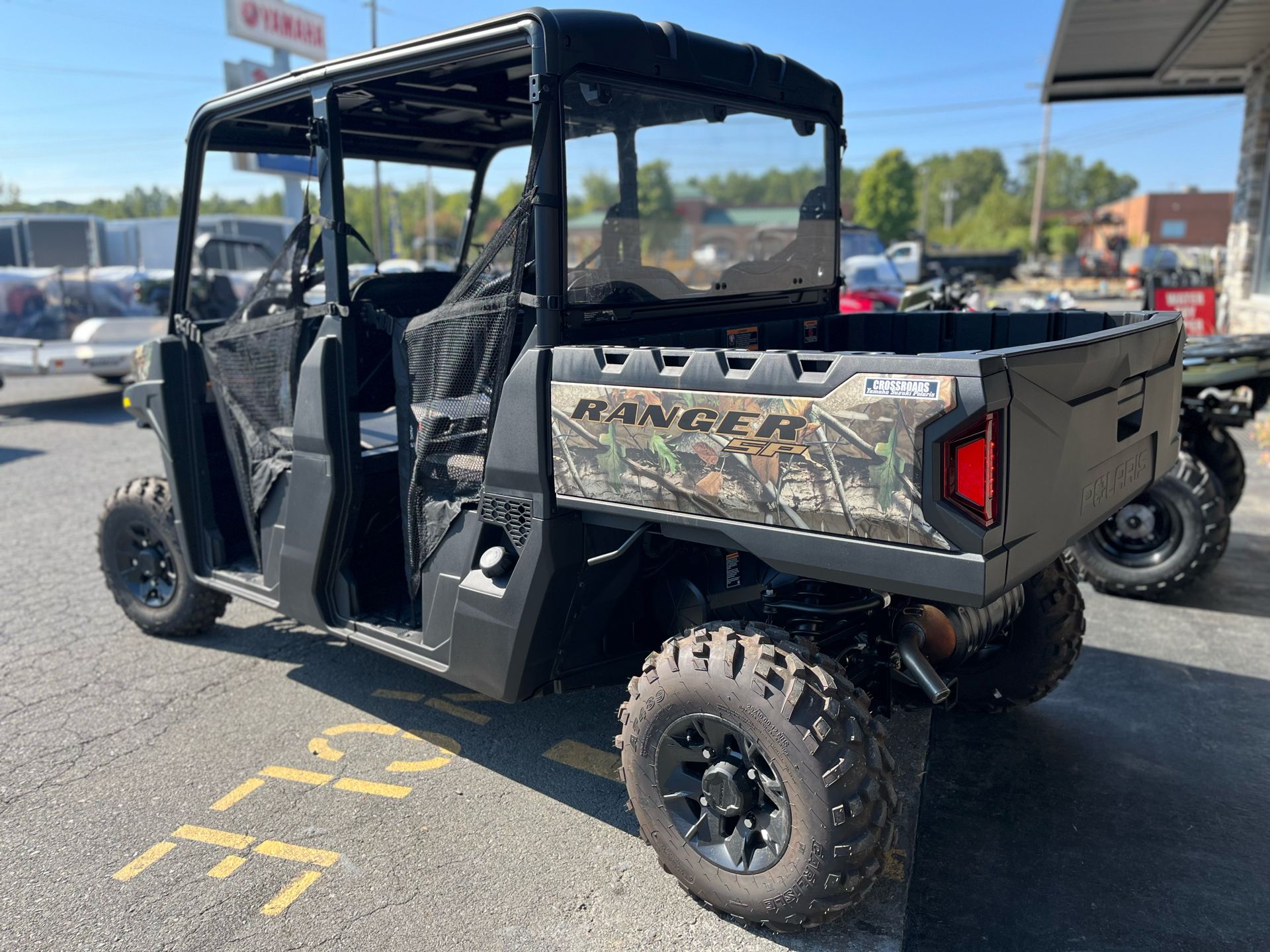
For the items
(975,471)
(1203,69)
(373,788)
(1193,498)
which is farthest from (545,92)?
Answer: (1203,69)

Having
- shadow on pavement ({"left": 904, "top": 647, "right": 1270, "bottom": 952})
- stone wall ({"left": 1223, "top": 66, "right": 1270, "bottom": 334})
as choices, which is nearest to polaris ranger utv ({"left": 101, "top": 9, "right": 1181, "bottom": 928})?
shadow on pavement ({"left": 904, "top": 647, "right": 1270, "bottom": 952})

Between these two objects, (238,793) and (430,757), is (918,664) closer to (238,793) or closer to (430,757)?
(430,757)

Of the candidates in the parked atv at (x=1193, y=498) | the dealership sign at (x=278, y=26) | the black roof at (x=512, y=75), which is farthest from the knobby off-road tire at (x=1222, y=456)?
the dealership sign at (x=278, y=26)

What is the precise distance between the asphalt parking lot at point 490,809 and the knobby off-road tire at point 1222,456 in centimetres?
80

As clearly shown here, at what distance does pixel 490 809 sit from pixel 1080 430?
2.26 m

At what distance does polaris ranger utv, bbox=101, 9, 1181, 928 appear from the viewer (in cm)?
241

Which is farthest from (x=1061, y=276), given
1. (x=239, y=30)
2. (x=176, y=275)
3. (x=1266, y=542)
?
(x=176, y=275)

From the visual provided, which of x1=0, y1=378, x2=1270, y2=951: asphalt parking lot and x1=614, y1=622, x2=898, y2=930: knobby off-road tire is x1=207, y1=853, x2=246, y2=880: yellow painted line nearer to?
x1=0, y1=378, x2=1270, y2=951: asphalt parking lot

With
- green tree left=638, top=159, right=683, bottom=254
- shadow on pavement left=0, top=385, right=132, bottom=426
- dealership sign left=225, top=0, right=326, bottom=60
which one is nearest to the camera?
green tree left=638, top=159, right=683, bottom=254

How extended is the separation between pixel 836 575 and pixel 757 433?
41 cm

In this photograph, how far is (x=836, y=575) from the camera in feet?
8.11

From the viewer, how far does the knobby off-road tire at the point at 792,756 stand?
8.16ft

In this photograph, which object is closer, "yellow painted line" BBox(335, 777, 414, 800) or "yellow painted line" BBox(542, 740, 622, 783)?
"yellow painted line" BBox(335, 777, 414, 800)

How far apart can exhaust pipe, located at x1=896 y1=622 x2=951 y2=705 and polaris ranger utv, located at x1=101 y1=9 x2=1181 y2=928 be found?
0.05 ft
